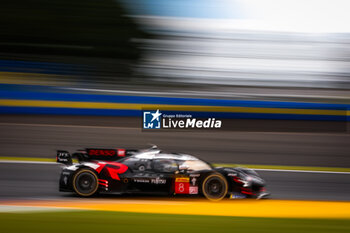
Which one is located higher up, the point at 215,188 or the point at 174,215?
the point at 215,188

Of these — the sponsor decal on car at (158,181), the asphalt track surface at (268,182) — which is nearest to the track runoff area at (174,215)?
the sponsor decal on car at (158,181)

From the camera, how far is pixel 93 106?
1198 centimetres

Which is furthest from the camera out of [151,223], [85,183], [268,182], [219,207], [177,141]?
[177,141]

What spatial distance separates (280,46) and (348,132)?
328 cm

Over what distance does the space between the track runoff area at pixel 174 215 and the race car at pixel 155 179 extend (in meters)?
0.16

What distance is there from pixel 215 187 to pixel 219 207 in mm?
584

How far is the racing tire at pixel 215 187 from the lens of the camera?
677cm

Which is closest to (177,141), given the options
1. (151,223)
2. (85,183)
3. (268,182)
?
(268,182)

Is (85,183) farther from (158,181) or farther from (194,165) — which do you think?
(194,165)

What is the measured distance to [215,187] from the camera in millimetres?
6820

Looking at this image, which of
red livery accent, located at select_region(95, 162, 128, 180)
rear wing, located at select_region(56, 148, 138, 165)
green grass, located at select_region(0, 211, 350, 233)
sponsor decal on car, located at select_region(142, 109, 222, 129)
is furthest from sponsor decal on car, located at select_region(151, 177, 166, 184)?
sponsor decal on car, located at select_region(142, 109, 222, 129)

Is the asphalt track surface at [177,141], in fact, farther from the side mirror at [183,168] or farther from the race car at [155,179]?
the side mirror at [183,168]

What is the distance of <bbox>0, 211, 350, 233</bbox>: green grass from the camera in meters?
4.07

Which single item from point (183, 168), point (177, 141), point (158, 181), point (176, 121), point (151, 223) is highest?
point (176, 121)
